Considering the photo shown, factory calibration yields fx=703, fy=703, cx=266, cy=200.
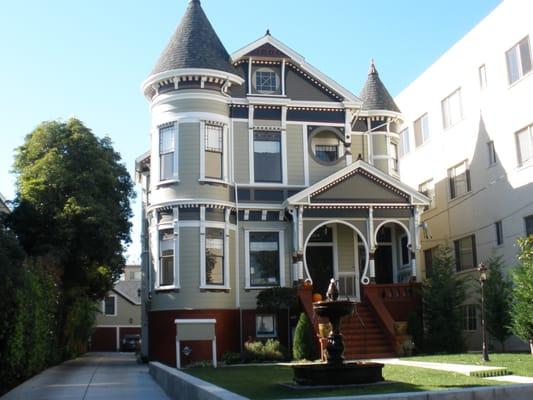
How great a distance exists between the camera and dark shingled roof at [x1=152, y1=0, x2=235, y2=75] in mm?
25672

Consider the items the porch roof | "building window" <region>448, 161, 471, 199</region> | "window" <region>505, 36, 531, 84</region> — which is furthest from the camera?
"building window" <region>448, 161, 471, 199</region>

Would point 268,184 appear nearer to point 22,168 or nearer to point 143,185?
point 143,185

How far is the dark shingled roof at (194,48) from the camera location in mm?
25672

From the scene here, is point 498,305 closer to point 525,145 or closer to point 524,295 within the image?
point 524,295

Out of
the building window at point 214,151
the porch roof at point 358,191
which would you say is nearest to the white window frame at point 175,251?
the building window at point 214,151

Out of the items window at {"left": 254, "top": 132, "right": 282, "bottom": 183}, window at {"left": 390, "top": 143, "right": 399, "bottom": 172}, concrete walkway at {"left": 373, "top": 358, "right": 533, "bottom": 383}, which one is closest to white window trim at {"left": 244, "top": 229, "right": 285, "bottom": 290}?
window at {"left": 254, "top": 132, "right": 282, "bottom": 183}

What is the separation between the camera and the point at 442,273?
24.8 metres

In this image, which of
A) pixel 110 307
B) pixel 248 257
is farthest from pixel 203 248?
pixel 110 307

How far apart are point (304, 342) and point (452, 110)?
14.2m

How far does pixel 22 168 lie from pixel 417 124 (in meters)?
19.1

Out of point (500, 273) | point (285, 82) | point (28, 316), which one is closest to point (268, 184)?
point (285, 82)

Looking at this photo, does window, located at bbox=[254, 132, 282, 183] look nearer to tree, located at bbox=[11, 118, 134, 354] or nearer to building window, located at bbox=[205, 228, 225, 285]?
building window, located at bbox=[205, 228, 225, 285]

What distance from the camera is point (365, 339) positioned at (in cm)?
2350

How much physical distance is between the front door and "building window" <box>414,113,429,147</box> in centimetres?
1024
